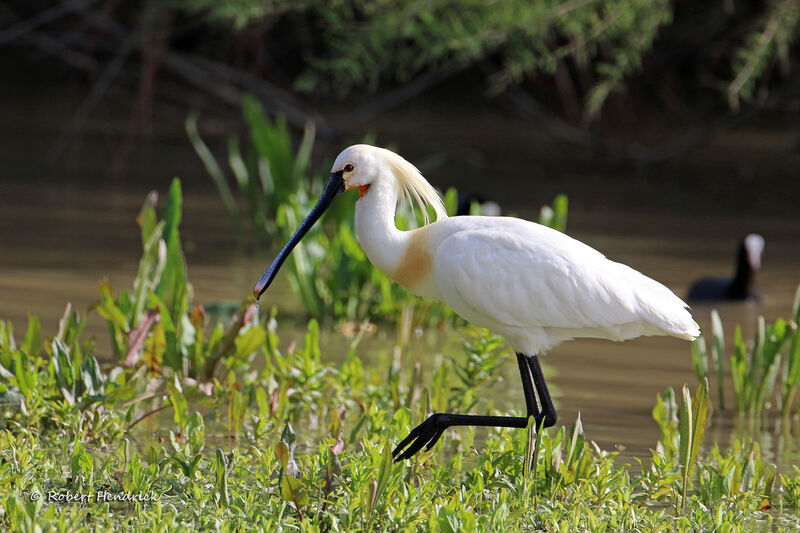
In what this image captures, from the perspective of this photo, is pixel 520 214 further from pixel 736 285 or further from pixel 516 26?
pixel 736 285

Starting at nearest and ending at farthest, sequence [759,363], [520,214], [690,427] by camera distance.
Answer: [690,427]
[759,363]
[520,214]

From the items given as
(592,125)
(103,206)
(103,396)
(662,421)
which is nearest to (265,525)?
(103,396)

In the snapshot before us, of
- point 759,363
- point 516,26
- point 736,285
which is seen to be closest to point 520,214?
point 516,26

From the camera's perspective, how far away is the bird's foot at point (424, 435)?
3.87 m

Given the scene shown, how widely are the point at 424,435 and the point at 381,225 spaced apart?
658mm

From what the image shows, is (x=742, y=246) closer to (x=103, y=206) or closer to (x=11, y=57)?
(x=103, y=206)

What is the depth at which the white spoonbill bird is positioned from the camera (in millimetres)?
3924

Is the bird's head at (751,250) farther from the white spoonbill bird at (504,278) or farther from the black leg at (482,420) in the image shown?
the black leg at (482,420)

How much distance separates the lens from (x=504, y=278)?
3924mm

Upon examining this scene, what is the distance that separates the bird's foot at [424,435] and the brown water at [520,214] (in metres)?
0.98

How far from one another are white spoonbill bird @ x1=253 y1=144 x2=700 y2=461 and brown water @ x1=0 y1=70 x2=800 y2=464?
80 centimetres

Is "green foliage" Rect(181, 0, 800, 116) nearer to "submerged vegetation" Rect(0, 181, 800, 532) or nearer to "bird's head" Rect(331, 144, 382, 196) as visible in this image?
"submerged vegetation" Rect(0, 181, 800, 532)

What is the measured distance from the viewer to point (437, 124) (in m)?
14.5

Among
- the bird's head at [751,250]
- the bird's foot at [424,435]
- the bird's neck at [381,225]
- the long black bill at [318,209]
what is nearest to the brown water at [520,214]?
the bird's head at [751,250]
